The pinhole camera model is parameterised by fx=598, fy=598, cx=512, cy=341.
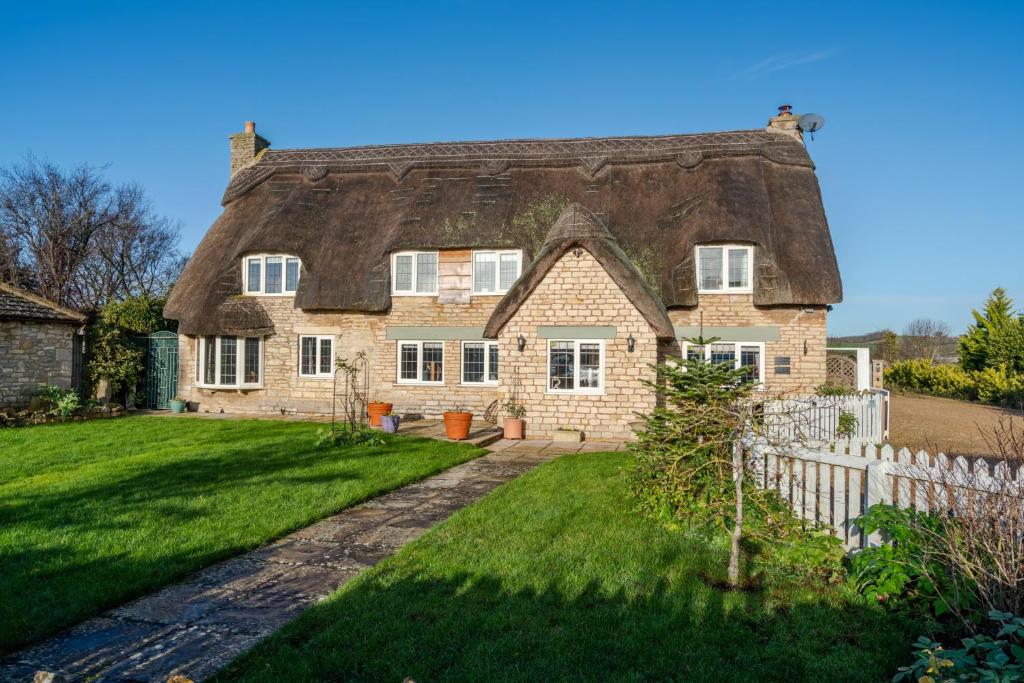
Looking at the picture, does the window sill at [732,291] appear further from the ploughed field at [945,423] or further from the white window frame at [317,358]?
the white window frame at [317,358]

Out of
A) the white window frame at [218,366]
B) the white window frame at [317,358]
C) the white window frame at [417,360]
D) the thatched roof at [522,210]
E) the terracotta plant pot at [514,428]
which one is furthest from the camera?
the white window frame at [317,358]

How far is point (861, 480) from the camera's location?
5.94 m

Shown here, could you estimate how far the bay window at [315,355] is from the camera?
2020cm

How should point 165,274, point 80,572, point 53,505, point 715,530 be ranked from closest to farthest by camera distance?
1. point 80,572
2. point 715,530
3. point 53,505
4. point 165,274

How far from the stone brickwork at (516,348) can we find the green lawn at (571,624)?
876cm

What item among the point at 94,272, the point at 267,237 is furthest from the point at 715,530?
the point at 94,272

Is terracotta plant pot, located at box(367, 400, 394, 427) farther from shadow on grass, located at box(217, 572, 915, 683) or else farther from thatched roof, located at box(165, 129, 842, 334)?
shadow on grass, located at box(217, 572, 915, 683)

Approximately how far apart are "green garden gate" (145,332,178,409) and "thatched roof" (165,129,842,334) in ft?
3.53

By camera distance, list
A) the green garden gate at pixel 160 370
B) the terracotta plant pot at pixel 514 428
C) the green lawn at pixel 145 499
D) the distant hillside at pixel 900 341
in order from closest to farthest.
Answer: the green lawn at pixel 145 499, the terracotta plant pot at pixel 514 428, the green garden gate at pixel 160 370, the distant hillside at pixel 900 341

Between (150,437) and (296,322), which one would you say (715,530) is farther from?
(296,322)

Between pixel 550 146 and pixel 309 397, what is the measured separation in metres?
12.6

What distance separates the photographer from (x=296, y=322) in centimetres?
2014

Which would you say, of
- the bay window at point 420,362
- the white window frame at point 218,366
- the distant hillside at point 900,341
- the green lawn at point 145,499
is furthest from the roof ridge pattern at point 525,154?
the distant hillside at point 900,341

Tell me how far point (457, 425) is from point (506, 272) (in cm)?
687
